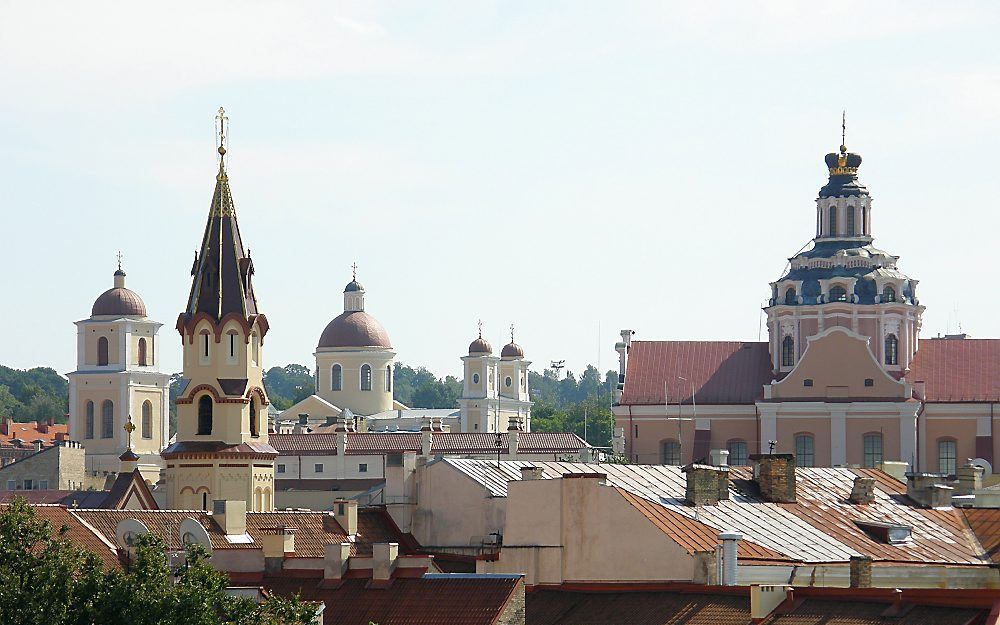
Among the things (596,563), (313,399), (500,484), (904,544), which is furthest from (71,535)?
(313,399)

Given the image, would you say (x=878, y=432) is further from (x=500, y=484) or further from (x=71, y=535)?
(x=71, y=535)

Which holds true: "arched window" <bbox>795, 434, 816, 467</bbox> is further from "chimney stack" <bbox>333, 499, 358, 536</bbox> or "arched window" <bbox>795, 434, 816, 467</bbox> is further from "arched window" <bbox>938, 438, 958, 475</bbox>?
"chimney stack" <bbox>333, 499, 358, 536</bbox>

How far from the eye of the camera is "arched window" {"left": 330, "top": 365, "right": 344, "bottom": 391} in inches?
7047

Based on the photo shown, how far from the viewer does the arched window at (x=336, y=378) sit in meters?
179

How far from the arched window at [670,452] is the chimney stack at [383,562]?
63469mm

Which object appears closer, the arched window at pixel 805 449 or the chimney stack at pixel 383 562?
the chimney stack at pixel 383 562

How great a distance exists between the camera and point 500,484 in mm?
63750

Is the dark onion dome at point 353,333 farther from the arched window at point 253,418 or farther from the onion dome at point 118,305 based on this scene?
the arched window at point 253,418

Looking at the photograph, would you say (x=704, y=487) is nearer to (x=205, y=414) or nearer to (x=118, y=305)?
(x=205, y=414)

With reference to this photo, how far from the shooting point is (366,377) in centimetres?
17900

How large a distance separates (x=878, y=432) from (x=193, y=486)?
3664 cm

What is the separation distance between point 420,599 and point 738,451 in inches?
2605

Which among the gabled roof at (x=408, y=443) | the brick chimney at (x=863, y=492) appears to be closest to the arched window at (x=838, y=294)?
the gabled roof at (x=408, y=443)

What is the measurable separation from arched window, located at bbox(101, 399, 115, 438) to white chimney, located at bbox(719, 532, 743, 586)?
106447 millimetres
